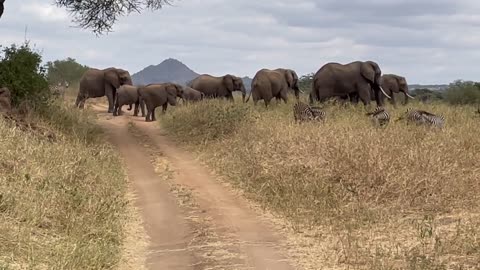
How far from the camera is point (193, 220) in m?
8.91

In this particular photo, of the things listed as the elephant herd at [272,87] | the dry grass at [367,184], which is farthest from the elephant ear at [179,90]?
the dry grass at [367,184]

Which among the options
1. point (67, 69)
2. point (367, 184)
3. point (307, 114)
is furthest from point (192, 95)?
point (67, 69)

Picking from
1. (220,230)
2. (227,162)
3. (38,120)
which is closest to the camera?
(220,230)

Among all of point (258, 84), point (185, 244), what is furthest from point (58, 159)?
point (258, 84)

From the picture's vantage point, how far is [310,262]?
696cm

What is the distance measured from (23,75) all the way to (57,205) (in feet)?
26.4

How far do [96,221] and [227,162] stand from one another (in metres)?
4.89

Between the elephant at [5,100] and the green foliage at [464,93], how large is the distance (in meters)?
26.9

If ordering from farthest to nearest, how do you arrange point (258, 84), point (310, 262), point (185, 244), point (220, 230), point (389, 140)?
point (258, 84)
point (389, 140)
point (220, 230)
point (185, 244)
point (310, 262)

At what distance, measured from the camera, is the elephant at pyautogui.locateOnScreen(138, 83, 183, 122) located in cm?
2158

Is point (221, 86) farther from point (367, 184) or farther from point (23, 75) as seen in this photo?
point (367, 184)

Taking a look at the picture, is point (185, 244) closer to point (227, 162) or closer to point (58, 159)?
point (58, 159)

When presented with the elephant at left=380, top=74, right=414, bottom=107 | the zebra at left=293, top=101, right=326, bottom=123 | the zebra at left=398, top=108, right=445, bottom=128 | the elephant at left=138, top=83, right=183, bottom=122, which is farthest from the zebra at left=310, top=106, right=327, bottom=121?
the elephant at left=380, top=74, right=414, bottom=107

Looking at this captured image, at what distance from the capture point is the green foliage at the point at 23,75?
1484 centimetres
